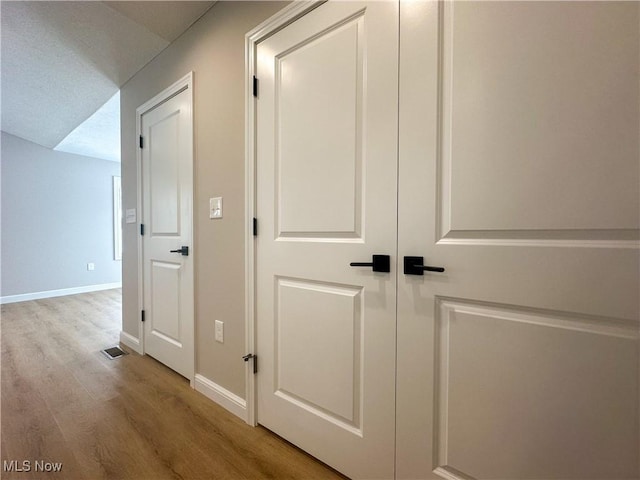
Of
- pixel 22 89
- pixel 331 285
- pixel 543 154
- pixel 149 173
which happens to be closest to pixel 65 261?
pixel 22 89

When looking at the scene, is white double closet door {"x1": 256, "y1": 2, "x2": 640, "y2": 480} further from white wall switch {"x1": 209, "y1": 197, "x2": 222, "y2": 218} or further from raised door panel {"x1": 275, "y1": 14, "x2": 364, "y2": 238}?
white wall switch {"x1": 209, "y1": 197, "x2": 222, "y2": 218}

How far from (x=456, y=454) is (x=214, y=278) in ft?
4.87

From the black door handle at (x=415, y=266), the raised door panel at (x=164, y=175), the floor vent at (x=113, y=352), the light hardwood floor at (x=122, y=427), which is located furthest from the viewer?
the floor vent at (x=113, y=352)

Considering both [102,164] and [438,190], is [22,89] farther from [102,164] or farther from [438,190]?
[438,190]

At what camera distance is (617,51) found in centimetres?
70

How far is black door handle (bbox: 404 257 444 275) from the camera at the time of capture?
971 mm

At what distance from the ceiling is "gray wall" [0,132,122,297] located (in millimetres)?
1567

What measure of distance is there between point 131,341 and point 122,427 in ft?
4.16

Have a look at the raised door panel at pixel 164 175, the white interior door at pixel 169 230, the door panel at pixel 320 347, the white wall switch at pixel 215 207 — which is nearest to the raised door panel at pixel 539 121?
the door panel at pixel 320 347

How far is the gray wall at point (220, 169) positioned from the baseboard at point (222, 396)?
0.11 ft

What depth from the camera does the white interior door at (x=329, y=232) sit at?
42.4 inches

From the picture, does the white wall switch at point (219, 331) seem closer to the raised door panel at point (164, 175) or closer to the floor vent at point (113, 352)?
the raised door panel at point (164, 175)

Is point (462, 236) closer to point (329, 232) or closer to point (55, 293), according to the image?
point (329, 232)

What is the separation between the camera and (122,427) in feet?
4.91
